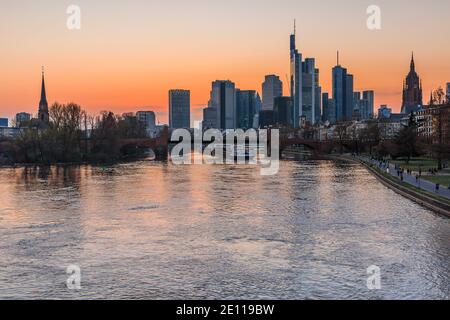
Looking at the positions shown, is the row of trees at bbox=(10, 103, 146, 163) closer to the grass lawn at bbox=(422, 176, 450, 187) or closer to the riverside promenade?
the riverside promenade

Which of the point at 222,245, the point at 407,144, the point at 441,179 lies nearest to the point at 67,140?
the point at 407,144

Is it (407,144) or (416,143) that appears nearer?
(416,143)

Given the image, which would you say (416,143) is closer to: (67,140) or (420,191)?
(420,191)

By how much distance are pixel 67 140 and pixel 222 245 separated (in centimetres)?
6516

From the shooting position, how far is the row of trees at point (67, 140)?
7969 cm

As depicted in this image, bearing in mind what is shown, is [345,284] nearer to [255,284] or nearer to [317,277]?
[317,277]

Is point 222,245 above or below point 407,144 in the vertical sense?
below

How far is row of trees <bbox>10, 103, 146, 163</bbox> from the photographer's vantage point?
79688mm

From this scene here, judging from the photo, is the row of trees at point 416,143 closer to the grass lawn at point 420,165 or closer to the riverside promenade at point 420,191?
the grass lawn at point 420,165

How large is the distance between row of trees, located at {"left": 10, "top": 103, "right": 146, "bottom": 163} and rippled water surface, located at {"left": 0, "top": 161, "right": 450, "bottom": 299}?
3911 cm

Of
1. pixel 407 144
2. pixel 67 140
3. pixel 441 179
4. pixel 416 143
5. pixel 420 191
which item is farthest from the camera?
pixel 67 140

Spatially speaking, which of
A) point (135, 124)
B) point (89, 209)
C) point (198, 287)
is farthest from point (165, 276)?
point (135, 124)

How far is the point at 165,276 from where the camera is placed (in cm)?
1817

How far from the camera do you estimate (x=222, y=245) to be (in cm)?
2262
